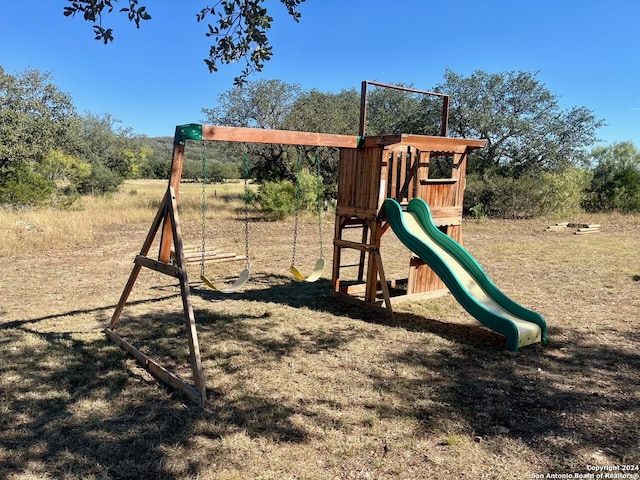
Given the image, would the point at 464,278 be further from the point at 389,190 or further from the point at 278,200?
the point at 278,200

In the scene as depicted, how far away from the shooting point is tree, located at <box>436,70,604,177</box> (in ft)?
69.8

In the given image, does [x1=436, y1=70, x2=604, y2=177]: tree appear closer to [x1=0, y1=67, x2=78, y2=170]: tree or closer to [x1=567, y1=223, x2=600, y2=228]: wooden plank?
[x1=567, y1=223, x2=600, y2=228]: wooden plank

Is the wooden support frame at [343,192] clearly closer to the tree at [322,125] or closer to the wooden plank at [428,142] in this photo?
the wooden plank at [428,142]

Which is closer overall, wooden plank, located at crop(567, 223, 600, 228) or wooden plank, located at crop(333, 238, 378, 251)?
wooden plank, located at crop(333, 238, 378, 251)

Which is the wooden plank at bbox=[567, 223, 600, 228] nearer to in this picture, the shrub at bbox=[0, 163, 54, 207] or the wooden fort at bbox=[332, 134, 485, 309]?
the wooden fort at bbox=[332, 134, 485, 309]

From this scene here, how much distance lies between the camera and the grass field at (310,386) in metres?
3.04

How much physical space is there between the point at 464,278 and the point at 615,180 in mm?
20288

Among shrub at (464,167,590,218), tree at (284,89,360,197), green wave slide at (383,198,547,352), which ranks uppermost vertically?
tree at (284,89,360,197)

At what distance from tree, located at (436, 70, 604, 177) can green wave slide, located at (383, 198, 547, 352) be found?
655 inches

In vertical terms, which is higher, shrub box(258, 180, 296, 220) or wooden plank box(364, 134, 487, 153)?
wooden plank box(364, 134, 487, 153)

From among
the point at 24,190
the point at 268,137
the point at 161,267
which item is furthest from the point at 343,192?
the point at 24,190

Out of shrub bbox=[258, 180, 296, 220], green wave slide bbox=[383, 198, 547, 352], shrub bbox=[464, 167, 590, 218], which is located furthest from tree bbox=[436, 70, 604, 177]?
green wave slide bbox=[383, 198, 547, 352]

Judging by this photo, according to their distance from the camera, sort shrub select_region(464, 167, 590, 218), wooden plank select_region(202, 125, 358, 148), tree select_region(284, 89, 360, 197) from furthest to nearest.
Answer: tree select_region(284, 89, 360, 197)
shrub select_region(464, 167, 590, 218)
wooden plank select_region(202, 125, 358, 148)

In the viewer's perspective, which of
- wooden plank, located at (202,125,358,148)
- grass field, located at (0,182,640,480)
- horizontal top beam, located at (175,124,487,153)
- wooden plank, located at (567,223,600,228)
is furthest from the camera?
wooden plank, located at (567,223,600,228)
